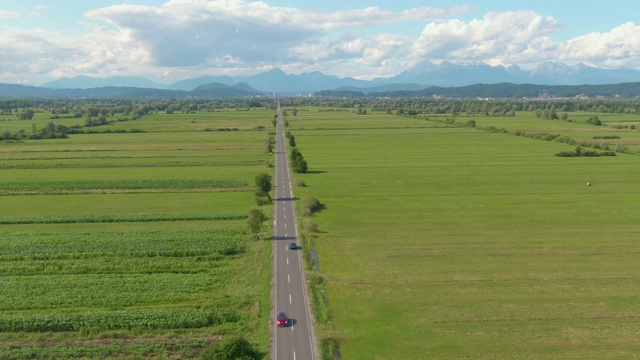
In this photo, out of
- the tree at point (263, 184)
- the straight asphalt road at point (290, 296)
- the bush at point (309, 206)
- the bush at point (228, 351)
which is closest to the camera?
the bush at point (228, 351)

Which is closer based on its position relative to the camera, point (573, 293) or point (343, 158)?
point (573, 293)

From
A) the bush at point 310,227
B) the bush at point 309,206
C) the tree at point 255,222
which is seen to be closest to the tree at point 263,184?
the bush at point 309,206

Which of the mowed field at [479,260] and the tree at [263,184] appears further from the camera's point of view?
the tree at [263,184]

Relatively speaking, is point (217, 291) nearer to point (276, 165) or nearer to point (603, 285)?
point (603, 285)

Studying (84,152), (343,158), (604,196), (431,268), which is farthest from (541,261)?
(84,152)

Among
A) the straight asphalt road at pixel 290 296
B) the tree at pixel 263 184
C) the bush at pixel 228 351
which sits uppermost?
the tree at pixel 263 184

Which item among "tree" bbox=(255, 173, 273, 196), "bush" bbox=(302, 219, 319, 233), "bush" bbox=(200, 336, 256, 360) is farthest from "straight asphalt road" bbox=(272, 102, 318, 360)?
"tree" bbox=(255, 173, 273, 196)

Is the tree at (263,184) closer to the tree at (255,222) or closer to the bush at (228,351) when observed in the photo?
the tree at (255,222)
